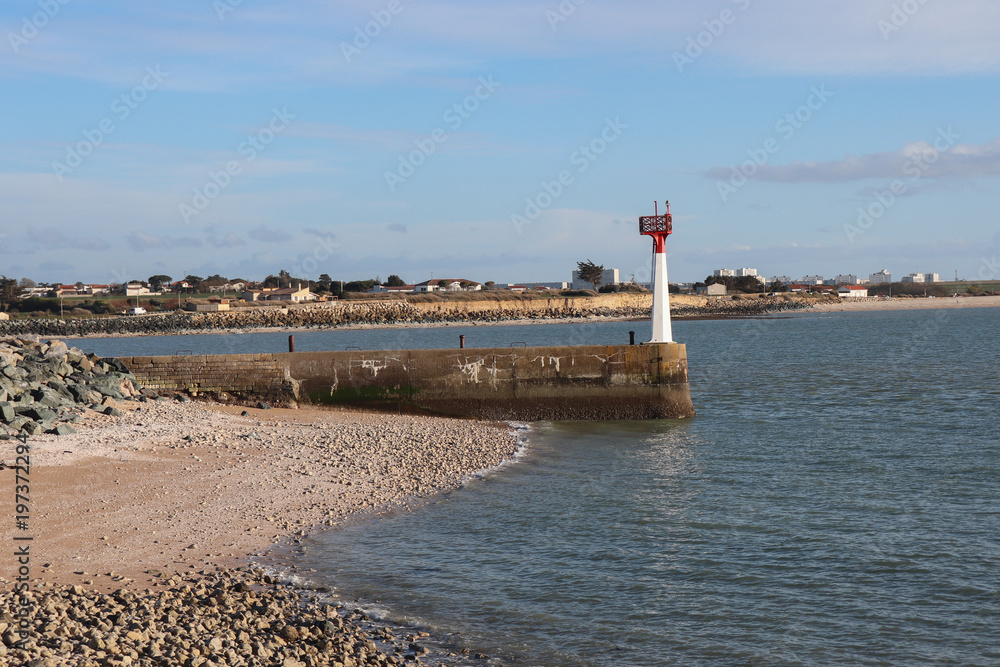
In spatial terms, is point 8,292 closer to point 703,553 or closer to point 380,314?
point 380,314

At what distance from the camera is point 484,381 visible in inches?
829

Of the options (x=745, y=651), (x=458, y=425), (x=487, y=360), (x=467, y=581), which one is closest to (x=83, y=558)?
(x=467, y=581)

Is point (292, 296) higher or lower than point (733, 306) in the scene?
higher

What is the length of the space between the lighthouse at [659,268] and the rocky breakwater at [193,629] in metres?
13.9

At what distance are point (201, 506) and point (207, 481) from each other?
4.69 ft

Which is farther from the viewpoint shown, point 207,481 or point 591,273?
point 591,273

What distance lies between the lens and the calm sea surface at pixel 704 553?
315 inches

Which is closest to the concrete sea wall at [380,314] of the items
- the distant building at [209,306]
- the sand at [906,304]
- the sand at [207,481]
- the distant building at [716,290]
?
the distant building at [209,306]

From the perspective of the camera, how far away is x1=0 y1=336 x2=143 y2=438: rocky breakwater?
48.3 feet

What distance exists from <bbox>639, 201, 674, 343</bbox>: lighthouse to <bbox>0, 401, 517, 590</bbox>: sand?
4.98 meters

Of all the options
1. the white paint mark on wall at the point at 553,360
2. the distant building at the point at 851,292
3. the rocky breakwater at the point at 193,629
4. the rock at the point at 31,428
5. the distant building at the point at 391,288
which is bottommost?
the rocky breakwater at the point at 193,629

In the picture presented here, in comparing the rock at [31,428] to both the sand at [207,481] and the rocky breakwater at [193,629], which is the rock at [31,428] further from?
the rocky breakwater at [193,629]

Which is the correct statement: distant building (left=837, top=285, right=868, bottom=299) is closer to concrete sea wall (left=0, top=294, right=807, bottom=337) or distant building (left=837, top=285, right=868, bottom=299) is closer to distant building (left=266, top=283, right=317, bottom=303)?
concrete sea wall (left=0, top=294, right=807, bottom=337)

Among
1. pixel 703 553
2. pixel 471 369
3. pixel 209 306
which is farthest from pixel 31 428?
pixel 209 306
